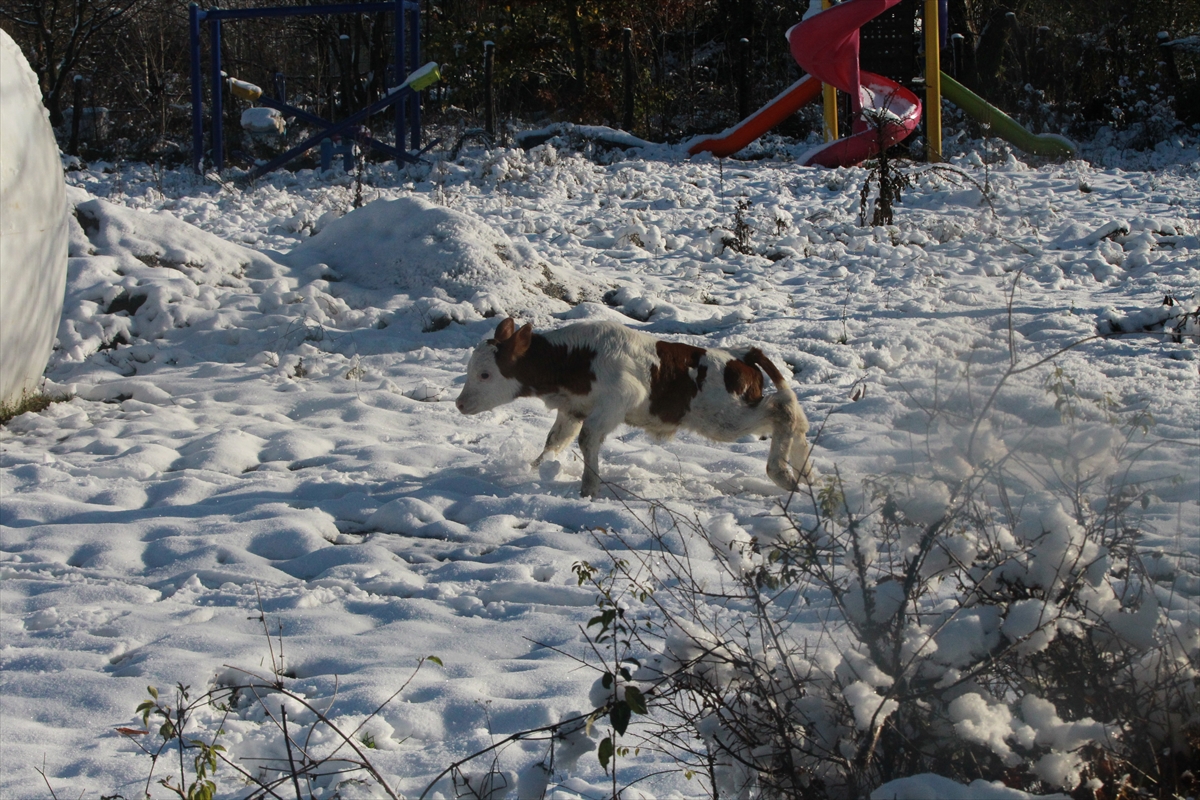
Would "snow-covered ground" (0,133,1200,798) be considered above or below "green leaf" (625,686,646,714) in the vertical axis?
below

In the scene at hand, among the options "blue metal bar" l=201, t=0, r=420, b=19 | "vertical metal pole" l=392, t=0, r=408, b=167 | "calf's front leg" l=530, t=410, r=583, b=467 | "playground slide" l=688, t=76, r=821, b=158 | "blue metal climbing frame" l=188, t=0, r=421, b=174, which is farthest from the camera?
"playground slide" l=688, t=76, r=821, b=158

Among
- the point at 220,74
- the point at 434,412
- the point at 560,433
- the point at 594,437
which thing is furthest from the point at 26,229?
the point at 220,74

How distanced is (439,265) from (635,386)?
14.1 ft

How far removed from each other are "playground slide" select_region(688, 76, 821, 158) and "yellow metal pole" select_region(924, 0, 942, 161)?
2.13 metres

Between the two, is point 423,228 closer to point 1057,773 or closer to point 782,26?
point 1057,773

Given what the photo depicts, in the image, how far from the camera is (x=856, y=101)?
17469 mm

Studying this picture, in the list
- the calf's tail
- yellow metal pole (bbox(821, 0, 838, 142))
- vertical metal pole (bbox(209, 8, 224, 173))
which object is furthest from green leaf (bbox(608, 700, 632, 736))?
yellow metal pole (bbox(821, 0, 838, 142))

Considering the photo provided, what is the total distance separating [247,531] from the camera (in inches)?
200

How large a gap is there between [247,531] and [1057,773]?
3.86 metres

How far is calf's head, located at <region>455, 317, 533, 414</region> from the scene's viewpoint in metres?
5.93

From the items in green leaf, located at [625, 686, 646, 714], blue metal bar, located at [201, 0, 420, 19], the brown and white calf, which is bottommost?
the brown and white calf

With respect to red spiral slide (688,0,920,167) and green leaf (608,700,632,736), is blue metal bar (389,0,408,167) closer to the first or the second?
red spiral slide (688,0,920,167)

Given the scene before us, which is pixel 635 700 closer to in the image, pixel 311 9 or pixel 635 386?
pixel 635 386

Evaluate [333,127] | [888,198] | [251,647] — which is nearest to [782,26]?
[333,127]
